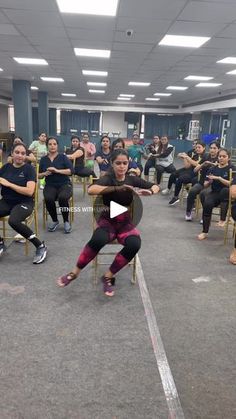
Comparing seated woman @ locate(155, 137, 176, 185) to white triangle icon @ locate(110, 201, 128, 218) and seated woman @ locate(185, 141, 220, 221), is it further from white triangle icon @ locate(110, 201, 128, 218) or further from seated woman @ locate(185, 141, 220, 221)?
white triangle icon @ locate(110, 201, 128, 218)

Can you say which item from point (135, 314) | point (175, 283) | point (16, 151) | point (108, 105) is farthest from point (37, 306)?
point (108, 105)

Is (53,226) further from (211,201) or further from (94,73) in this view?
(94,73)

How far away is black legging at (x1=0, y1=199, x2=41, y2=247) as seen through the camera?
10.0 feet

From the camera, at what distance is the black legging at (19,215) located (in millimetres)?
3053

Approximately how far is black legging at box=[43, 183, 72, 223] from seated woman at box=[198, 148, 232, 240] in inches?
68.3

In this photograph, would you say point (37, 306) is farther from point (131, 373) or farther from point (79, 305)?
point (131, 373)

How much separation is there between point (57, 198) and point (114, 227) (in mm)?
1568

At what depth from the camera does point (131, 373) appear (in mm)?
1784

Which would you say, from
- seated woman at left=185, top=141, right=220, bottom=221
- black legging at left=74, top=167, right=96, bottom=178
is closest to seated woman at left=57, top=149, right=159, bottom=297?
seated woman at left=185, top=141, right=220, bottom=221

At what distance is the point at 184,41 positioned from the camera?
16.7 feet

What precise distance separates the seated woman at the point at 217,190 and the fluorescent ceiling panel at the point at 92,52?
3.28m

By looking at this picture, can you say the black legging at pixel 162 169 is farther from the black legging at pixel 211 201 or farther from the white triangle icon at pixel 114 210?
the white triangle icon at pixel 114 210

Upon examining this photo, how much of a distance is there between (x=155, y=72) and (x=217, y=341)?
23.8 feet

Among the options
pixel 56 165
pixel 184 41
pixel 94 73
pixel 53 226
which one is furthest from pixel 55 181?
pixel 94 73
